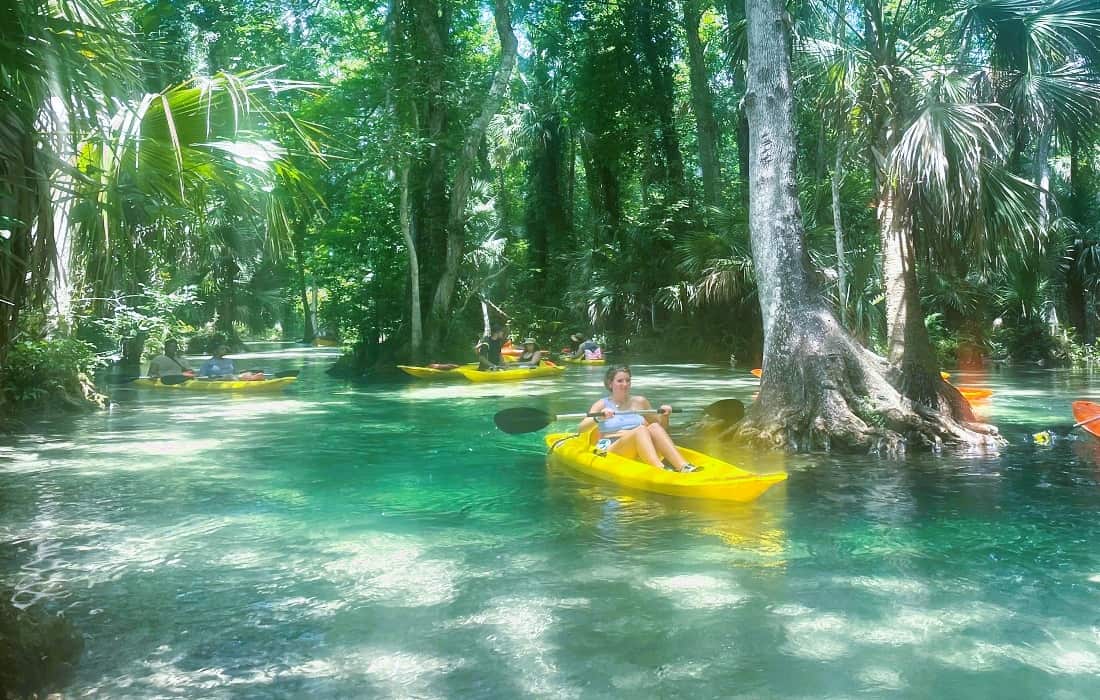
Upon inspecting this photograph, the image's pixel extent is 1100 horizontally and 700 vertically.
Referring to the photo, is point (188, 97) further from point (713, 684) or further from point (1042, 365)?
point (1042, 365)

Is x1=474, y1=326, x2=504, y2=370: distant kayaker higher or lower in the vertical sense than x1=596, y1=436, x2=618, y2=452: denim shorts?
higher

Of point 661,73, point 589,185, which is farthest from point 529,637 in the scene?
point 589,185

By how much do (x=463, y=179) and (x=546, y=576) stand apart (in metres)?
18.5

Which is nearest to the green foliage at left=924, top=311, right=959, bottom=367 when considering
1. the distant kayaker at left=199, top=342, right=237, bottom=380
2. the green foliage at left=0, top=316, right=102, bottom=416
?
the distant kayaker at left=199, top=342, right=237, bottom=380

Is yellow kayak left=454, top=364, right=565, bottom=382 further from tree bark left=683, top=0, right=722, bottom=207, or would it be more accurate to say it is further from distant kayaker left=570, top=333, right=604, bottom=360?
tree bark left=683, top=0, right=722, bottom=207

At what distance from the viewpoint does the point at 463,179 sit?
2270 centimetres

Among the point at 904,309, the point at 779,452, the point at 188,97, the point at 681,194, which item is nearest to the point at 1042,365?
the point at 681,194

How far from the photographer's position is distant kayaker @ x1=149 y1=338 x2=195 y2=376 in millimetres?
17703

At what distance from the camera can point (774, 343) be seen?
31.9 ft

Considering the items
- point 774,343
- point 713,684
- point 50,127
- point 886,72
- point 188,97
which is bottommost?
point 713,684

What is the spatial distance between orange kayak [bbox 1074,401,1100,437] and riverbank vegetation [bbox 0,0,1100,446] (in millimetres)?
1226

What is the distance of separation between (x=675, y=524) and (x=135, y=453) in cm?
626

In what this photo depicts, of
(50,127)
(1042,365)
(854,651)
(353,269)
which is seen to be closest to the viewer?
(854,651)

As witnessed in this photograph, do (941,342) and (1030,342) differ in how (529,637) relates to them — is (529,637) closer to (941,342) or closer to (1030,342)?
(941,342)
